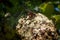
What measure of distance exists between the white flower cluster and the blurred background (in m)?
0.05

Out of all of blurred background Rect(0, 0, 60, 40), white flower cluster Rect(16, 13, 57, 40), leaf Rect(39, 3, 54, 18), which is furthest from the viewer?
leaf Rect(39, 3, 54, 18)

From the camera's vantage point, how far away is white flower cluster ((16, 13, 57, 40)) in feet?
3.85

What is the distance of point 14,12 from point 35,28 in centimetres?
28

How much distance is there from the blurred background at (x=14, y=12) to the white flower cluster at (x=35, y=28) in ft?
0.16

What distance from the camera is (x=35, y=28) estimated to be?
1.19m

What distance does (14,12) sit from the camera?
4.60 feet

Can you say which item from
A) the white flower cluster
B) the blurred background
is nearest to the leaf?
the blurred background

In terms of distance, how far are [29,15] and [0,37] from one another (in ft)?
0.84

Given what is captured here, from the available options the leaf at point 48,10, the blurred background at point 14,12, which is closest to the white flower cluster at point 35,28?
the blurred background at point 14,12

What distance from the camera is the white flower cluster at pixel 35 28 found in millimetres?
1173

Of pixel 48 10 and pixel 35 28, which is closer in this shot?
pixel 35 28

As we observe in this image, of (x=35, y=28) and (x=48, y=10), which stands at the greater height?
(x=48, y=10)

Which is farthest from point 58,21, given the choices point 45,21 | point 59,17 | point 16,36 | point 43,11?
point 16,36

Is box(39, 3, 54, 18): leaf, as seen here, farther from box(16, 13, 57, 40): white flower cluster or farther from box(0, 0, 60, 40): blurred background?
box(16, 13, 57, 40): white flower cluster
